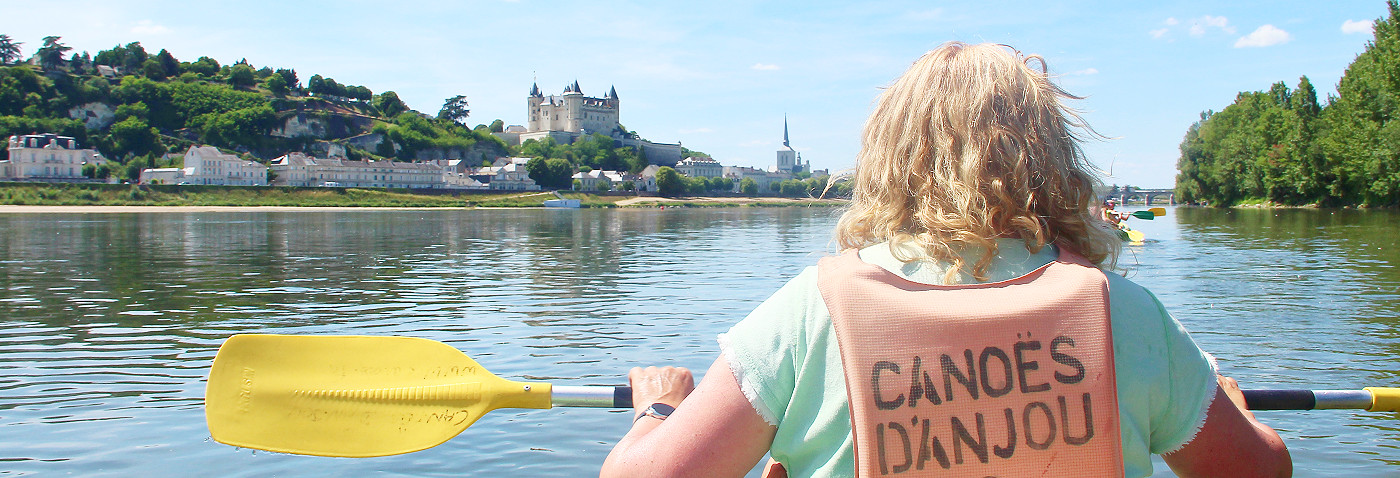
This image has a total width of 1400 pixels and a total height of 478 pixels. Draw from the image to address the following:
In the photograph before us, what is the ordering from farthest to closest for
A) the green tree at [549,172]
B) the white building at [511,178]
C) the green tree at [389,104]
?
the green tree at [389,104]
the green tree at [549,172]
the white building at [511,178]

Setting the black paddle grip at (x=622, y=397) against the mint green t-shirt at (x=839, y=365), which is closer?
the mint green t-shirt at (x=839, y=365)

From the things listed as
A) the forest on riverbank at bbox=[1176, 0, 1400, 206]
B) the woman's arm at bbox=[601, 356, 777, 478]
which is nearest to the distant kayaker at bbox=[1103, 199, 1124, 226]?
the woman's arm at bbox=[601, 356, 777, 478]

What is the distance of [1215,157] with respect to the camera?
77250 millimetres

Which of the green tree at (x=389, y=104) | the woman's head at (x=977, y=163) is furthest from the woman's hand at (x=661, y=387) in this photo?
the green tree at (x=389, y=104)

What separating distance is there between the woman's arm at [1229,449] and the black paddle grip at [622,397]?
4.82 feet

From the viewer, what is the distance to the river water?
5.67 metres

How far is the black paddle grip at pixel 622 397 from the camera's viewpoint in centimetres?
276

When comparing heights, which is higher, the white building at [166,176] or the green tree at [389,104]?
the green tree at [389,104]

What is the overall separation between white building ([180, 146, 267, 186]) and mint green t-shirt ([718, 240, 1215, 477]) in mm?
114025

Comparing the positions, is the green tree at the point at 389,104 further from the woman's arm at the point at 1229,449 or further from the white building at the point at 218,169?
the woman's arm at the point at 1229,449

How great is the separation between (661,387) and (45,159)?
11484cm

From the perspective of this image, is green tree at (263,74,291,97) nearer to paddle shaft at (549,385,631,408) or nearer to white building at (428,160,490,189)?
white building at (428,160,490,189)

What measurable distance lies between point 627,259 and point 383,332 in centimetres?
1198

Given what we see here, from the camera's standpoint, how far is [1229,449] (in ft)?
6.14
